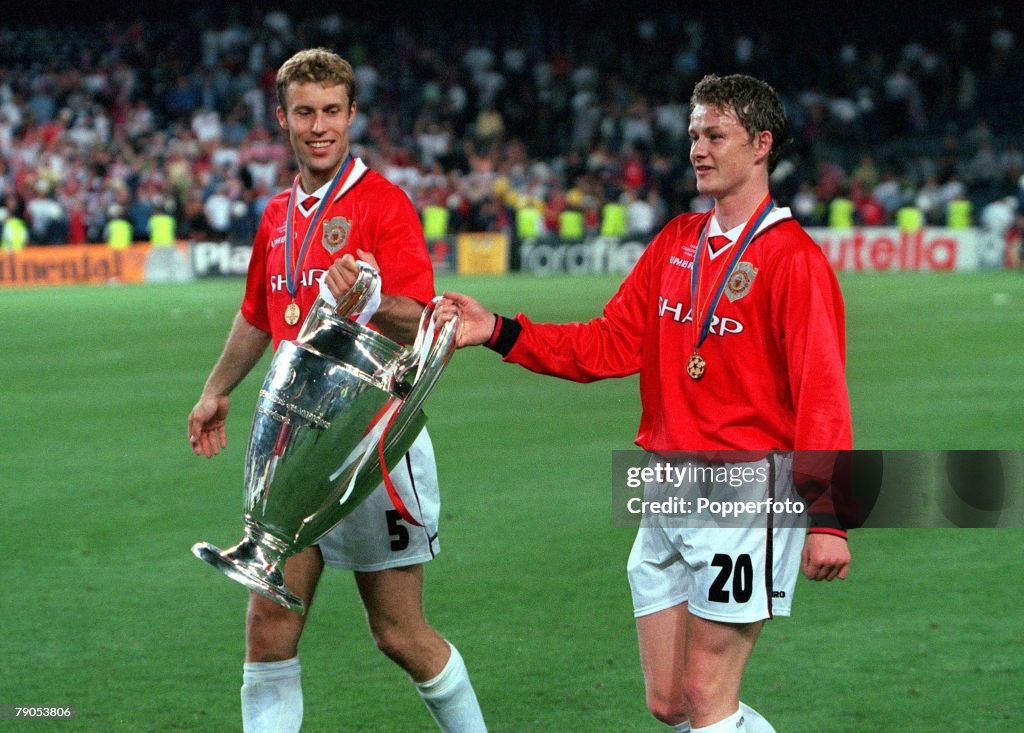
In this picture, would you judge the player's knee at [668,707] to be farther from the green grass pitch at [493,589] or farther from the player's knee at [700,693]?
the green grass pitch at [493,589]

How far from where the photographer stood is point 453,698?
432cm

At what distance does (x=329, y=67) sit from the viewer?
4.37 metres

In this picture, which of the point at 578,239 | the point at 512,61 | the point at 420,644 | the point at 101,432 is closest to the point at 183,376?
the point at 101,432

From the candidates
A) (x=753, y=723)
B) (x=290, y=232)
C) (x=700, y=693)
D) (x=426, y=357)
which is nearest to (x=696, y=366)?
(x=426, y=357)

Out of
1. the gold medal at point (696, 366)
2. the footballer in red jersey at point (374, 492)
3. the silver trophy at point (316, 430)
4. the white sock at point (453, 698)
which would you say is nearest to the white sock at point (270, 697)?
the footballer in red jersey at point (374, 492)

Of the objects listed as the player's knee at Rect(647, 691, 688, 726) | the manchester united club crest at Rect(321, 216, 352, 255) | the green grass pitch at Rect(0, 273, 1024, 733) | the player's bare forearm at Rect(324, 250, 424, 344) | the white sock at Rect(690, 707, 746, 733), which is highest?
the manchester united club crest at Rect(321, 216, 352, 255)

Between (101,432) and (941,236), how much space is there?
2170cm

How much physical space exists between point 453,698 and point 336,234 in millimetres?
1327

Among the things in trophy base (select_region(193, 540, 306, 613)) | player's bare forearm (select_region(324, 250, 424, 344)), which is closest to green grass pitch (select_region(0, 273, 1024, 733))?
player's bare forearm (select_region(324, 250, 424, 344))

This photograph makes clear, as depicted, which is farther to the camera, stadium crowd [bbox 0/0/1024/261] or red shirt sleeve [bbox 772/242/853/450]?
stadium crowd [bbox 0/0/1024/261]

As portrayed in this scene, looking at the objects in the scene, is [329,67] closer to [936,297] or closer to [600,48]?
[936,297]

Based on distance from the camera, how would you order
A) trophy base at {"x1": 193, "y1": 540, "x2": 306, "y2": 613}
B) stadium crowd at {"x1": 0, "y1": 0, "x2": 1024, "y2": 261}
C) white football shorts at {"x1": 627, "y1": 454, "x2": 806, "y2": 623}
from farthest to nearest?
stadium crowd at {"x1": 0, "y1": 0, "x2": 1024, "y2": 261} → white football shorts at {"x1": 627, "y1": 454, "x2": 806, "y2": 623} → trophy base at {"x1": 193, "y1": 540, "x2": 306, "y2": 613}

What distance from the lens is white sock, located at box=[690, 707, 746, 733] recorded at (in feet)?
12.0

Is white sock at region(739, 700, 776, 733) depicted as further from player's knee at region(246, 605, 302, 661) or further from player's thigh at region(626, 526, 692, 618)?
player's knee at region(246, 605, 302, 661)
